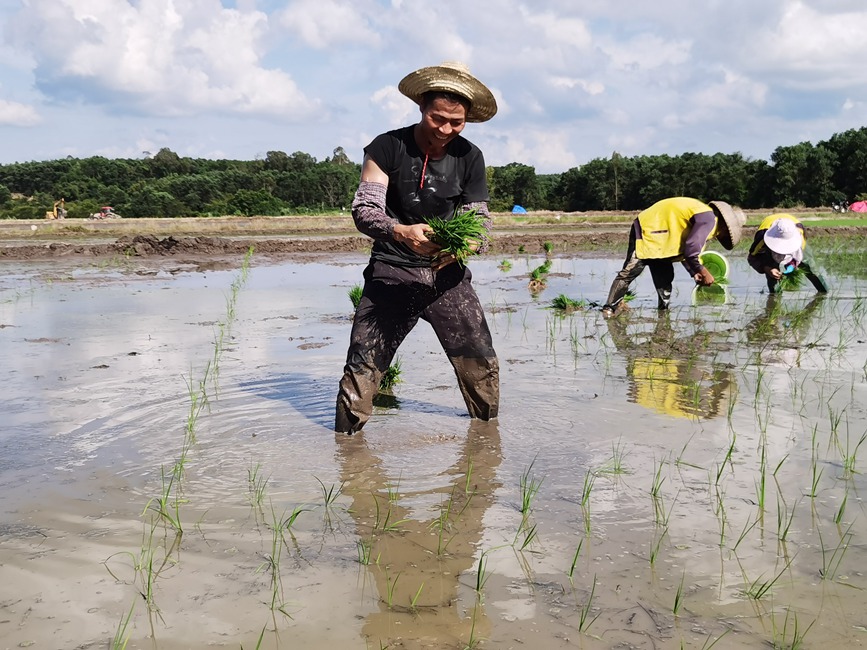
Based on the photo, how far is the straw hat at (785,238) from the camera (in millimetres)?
8227

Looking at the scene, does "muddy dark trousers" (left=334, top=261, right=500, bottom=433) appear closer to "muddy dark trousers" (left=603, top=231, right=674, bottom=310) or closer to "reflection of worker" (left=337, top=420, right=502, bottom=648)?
"reflection of worker" (left=337, top=420, right=502, bottom=648)

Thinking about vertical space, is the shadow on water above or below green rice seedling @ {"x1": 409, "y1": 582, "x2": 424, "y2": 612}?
above

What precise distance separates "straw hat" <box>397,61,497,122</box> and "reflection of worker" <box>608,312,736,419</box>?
1.93m

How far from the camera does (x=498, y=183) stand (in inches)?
2422

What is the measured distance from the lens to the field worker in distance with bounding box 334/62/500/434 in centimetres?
358

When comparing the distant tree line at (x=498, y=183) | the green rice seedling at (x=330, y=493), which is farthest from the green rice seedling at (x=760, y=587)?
the distant tree line at (x=498, y=183)

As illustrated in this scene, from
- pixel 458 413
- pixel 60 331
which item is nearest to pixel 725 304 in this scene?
pixel 458 413

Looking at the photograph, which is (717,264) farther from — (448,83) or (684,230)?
(448,83)

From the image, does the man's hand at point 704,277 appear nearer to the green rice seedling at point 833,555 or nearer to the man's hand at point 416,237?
the man's hand at point 416,237

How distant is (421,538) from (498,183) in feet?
198

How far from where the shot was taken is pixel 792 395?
4.48m

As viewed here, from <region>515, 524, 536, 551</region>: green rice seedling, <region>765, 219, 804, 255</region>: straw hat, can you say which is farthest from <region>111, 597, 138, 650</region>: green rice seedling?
<region>765, 219, 804, 255</region>: straw hat

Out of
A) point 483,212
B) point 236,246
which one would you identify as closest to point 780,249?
point 483,212

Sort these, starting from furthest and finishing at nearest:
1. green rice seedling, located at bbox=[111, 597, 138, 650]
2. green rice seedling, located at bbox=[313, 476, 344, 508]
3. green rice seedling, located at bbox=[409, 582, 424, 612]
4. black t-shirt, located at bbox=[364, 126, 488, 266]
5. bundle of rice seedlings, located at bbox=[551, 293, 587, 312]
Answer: bundle of rice seedlings, located at bbox=[551, 293, 587, 312] < black t-shirt, located at bbox=[364, 126, 488, 266] < green rice seedling, located at bbox=[313, 476, 344, 508] < green rice seedling, located at bbox=[409, 582, 424, 612] < green rice seedling, located at bbox=[111, 597, 138, 650]
